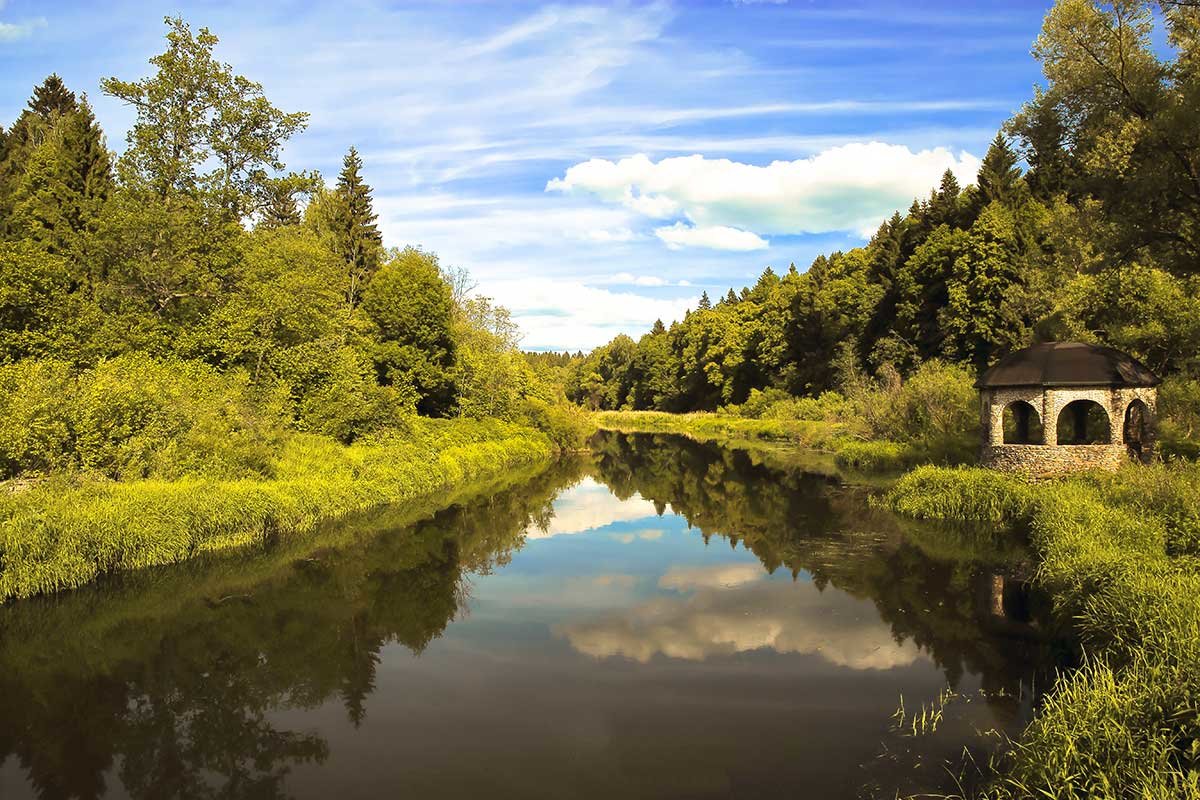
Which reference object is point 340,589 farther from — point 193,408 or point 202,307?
point 202,307

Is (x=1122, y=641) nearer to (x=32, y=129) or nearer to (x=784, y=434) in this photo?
(x=784, y=434)

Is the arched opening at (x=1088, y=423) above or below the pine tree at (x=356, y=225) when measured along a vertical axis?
below

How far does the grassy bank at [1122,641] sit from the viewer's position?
A: 6.69 m

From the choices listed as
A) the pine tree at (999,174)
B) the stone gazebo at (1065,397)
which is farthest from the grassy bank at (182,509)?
the pine tree at (999,174)

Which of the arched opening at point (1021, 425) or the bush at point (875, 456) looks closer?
the arched opening at point (1021, 425)

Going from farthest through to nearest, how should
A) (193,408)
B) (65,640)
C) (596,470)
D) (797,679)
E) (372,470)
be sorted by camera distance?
(596,470) < (372,470) < (193,408) < (65,640) < (797,679)

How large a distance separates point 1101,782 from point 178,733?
426 inches

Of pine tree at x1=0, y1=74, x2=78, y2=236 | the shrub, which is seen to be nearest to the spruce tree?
pine tree at x1=0, y1=74, x2=78, y2=236

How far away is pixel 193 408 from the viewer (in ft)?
67.3

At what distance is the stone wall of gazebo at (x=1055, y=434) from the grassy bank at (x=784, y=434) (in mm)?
8685

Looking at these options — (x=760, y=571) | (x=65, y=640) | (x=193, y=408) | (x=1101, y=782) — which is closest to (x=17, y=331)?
(x=193, y=408)

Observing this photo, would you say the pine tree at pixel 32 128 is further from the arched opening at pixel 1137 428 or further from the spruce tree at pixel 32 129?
the arched opening at pixel 1137 428

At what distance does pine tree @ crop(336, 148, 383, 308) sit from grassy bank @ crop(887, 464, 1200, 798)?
4221 cm

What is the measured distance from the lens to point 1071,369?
73.8ft
